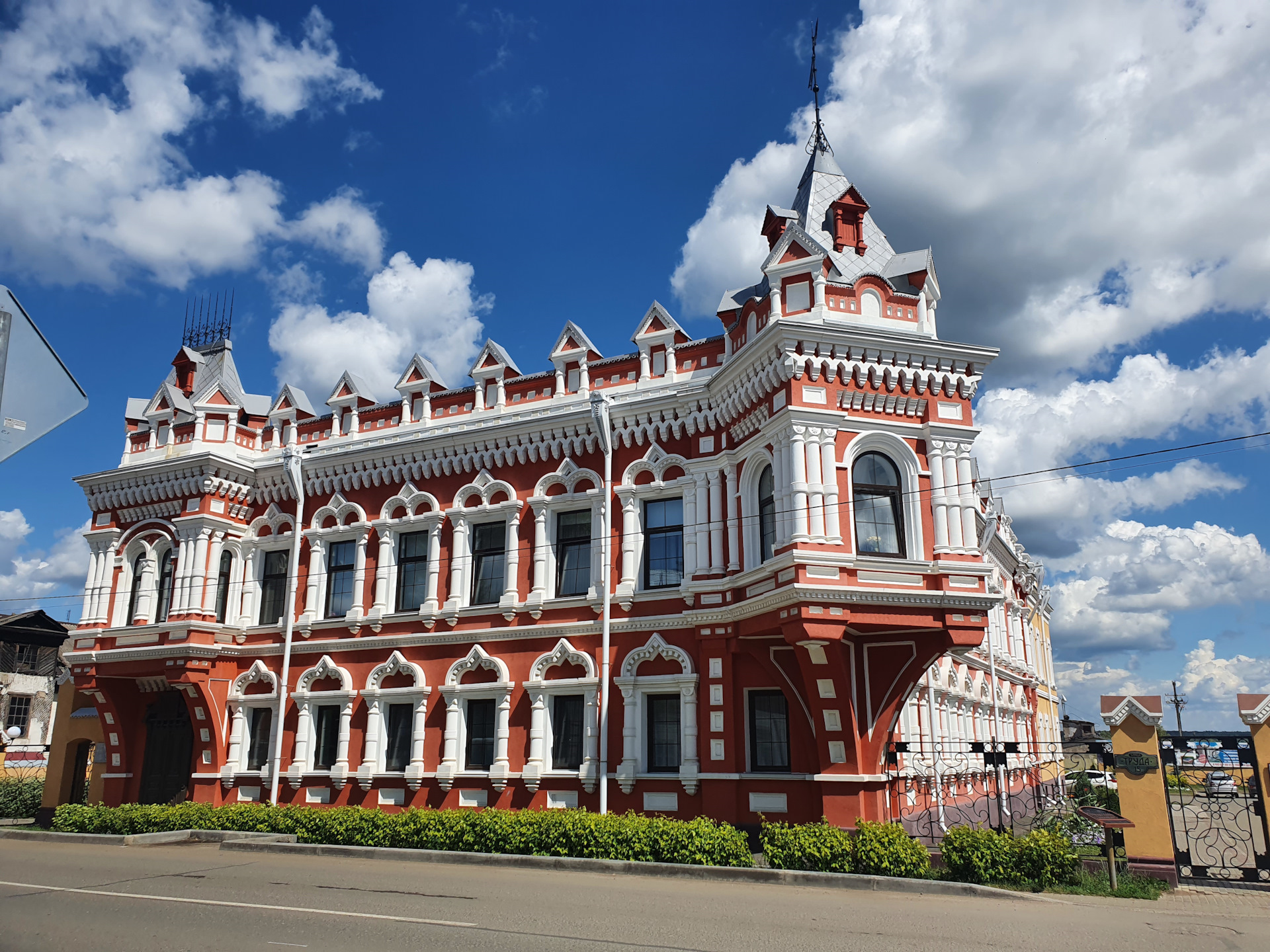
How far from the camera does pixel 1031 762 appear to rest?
33344 millimetres

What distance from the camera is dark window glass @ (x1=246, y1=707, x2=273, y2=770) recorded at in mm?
22922

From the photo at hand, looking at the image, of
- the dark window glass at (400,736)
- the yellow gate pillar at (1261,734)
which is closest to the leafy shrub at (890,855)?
the yellow gate pillar at (1261,734)

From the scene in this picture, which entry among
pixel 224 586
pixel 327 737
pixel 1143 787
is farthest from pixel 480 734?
pixel 1143 787

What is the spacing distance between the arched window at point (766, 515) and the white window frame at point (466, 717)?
6374 mm

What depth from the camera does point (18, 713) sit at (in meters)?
44.2

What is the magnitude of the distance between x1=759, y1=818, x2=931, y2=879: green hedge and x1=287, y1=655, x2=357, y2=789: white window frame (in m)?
11.1

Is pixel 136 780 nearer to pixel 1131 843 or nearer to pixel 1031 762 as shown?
pixel 1131 843

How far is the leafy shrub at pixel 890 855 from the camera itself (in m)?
13.9

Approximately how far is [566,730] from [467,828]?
10.4 feet

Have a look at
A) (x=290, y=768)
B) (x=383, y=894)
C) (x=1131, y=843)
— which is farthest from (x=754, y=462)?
(x=290, y=768)

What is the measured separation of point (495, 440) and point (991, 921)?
14.6m

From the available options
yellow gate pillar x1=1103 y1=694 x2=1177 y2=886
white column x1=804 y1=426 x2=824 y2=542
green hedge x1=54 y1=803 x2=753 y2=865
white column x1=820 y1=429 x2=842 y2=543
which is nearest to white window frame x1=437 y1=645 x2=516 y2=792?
green hedge x1=54 y1=803 x2=753 y2=865

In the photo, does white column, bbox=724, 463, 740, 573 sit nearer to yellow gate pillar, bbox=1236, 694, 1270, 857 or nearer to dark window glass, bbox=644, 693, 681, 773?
dark window glass, bbox=644, 693, 681, 773

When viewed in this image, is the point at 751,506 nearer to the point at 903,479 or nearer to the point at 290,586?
the point at 903,479
